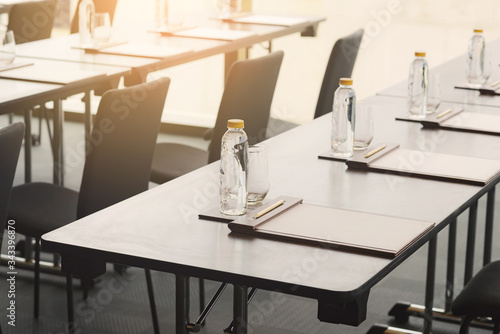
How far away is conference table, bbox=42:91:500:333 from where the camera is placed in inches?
64.4

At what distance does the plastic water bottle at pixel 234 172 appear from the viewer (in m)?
1.96

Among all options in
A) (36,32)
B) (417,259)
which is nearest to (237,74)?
(417,259)

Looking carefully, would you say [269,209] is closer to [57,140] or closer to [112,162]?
[112,162]

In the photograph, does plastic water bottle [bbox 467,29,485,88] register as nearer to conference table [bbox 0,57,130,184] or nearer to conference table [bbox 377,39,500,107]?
conference table [bbox 377,39,500,107]

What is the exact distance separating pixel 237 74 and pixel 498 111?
3.22 ft

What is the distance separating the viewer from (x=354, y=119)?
249 cm

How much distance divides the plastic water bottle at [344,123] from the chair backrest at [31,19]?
8.91 ft

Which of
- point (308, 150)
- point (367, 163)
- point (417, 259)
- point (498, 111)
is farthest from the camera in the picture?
point (417, 259)

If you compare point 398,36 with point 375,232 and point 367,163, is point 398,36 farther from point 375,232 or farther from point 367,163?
point 375,232

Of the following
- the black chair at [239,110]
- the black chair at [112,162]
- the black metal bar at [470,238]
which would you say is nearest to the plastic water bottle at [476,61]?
the black metal bar at [470,238]

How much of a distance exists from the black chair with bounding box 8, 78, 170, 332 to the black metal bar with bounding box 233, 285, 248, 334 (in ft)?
3.06

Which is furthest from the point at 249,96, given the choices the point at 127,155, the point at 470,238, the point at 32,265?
the point at 32,265

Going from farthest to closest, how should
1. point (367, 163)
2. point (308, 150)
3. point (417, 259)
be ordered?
1. point (417, 259)
2. point (308, 150)
3. point (367, 163)

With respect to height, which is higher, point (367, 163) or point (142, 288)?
point (367, 163)
